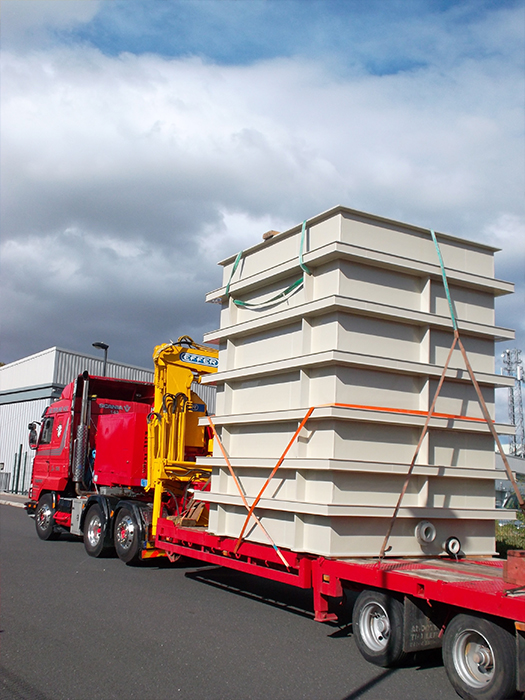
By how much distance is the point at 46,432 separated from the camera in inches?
580

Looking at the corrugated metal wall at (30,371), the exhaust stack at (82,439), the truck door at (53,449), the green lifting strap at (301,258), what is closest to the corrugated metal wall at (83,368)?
the corrugated metal wall at (30,371)

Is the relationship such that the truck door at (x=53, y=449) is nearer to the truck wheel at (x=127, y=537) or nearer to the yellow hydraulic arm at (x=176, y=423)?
the truck wheel at (x=127, y=537)

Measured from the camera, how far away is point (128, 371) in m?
33.0

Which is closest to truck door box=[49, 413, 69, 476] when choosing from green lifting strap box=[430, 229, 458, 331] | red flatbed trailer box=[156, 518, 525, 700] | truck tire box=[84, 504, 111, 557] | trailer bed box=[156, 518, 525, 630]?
truck tire box=[84, 504, 111, 557]

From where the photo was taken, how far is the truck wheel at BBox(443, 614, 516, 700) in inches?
181

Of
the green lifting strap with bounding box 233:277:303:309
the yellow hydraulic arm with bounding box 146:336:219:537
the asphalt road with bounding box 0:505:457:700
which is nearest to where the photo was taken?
the asphalt road with bounding box 0:505:457:700

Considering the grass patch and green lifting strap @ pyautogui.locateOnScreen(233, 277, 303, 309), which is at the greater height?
green lifting strap @ pyautogui.locateOnScreen(233, 277, 303, 309)

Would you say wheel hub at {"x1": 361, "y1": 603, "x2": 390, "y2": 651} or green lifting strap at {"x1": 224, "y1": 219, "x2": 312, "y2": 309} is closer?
wheel hub at {"x1": 361, "y1": 603, "x2": 390, "y2": 651}

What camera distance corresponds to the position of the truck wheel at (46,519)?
14.0 m

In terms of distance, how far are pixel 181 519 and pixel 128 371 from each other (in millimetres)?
24369

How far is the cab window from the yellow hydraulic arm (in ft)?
15.1

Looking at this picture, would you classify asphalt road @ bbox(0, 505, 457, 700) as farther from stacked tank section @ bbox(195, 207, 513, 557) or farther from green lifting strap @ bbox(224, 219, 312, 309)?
green lifting strap @ bbox(224, 219, 312, 309)

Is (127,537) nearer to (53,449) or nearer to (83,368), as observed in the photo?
(53,449)

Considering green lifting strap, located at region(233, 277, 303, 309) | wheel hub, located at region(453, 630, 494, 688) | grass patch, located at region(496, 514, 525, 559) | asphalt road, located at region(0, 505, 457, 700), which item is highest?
green lifting strap, located at region(233, 277, 303, 309)
